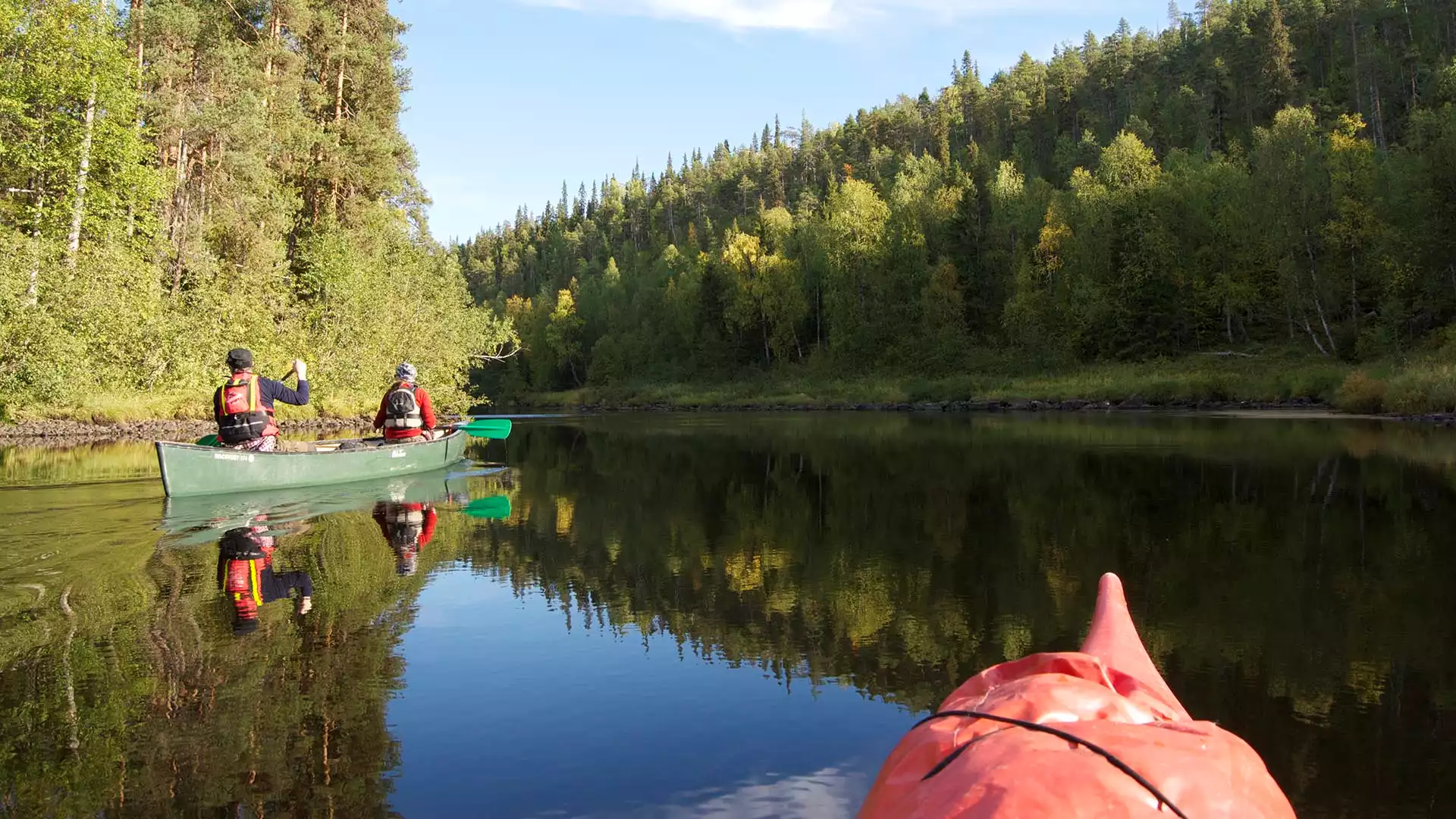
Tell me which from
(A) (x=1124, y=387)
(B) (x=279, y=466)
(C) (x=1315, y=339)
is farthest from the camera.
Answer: (A) (x=1124, y=387)

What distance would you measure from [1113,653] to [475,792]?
2.83 metres

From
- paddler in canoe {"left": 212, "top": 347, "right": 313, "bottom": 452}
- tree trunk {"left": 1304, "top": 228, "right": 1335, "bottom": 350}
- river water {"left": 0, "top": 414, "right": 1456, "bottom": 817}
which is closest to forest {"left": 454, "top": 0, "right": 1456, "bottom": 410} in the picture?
tree trunk {"left": 1304, "top": 228, "right": 1335, "bottom": 350}

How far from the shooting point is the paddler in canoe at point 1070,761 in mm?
2178

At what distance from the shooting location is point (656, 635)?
7430mm

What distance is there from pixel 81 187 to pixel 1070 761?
115 ft

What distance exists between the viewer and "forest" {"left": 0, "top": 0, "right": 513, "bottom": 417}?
28844mm

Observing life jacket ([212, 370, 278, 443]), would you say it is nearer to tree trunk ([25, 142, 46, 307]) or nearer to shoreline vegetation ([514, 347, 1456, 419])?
tree trunk ([25, 142, 46, 307])

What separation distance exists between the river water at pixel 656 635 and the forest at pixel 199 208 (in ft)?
53.6

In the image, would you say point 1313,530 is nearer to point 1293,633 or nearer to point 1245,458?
point 1293,633

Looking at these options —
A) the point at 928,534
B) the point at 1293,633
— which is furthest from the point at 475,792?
the point at 928,534

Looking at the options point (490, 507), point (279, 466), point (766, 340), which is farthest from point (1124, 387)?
point (279, 466)

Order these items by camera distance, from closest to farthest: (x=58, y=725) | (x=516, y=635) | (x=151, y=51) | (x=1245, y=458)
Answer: (x=58, y=725) < (x=516, y=635) < (x=1245, y=458) < (x=151, y=51)

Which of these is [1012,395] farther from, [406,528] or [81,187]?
[406,528]

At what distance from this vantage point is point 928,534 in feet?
38.2
